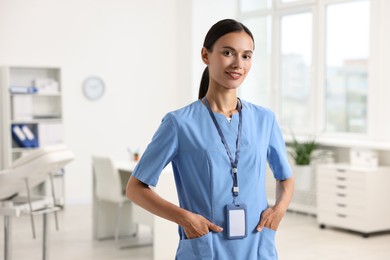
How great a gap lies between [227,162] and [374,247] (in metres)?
4.53

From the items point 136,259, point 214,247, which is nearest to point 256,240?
point 214,247

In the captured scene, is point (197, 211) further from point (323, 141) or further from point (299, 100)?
point (299, 100)

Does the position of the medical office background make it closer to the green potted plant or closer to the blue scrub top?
the green potted plant

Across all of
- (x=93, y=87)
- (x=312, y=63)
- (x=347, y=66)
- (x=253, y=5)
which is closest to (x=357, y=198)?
(x=347, y=66)

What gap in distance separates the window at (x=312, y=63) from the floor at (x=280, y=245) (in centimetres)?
144

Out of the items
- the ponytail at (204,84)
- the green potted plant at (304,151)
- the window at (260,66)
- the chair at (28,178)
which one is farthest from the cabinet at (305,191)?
the ponytail at (204,84)

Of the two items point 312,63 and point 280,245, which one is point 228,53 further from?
A: point 312,63

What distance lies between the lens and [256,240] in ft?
5.16

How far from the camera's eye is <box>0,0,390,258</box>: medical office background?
7.02 metres

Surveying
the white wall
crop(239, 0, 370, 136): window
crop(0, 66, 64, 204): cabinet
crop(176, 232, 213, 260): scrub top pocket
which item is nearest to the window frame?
crop(239, 0, 370, 136): window

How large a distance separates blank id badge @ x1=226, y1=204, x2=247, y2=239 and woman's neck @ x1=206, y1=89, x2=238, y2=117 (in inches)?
9.7

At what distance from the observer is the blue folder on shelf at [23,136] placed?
24.2 ft

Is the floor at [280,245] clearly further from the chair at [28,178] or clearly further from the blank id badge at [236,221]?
the blank id badge at [236,221]

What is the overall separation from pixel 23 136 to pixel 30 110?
32cm
